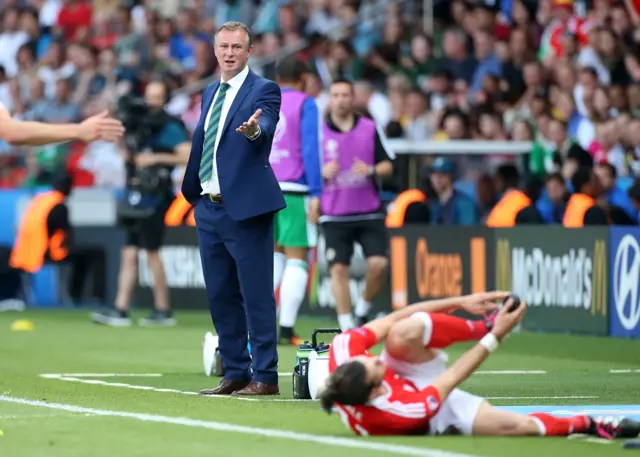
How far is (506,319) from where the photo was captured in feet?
25.7

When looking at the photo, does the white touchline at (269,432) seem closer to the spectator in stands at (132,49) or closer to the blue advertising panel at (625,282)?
the blue advertising panel at (625,282)

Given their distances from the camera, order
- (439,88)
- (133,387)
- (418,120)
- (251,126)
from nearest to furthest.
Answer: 1. (251,126)
2. (133,387)
3. (418,120)
4. (439,88)

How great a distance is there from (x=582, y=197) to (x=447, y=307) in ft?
30.3

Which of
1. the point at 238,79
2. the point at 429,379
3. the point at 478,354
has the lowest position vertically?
the point at 429,379

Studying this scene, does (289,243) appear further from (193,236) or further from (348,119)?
(193,236)

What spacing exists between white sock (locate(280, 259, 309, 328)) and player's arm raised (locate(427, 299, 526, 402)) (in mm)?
6458

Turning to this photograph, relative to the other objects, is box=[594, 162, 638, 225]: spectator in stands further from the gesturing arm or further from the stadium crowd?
the gesturing arm

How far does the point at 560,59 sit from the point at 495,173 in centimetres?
191

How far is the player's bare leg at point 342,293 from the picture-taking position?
607 inches

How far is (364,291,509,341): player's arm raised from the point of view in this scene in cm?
780

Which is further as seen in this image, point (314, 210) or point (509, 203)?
point (509, 203)

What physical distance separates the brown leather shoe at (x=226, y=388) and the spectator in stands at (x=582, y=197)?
7.01 m

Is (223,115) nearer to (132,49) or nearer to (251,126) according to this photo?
(251,126)

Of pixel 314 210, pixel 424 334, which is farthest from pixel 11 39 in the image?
pixel 424 334
